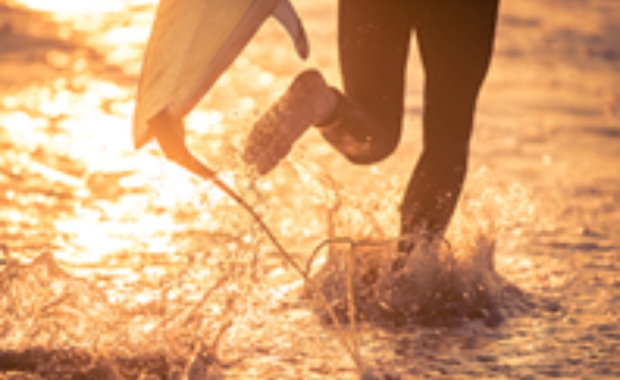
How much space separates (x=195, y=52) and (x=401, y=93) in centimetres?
76

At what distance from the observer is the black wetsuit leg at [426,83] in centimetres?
371

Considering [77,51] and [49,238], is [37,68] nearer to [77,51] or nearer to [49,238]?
[77,51]

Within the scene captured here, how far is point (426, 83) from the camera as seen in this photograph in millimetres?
3814

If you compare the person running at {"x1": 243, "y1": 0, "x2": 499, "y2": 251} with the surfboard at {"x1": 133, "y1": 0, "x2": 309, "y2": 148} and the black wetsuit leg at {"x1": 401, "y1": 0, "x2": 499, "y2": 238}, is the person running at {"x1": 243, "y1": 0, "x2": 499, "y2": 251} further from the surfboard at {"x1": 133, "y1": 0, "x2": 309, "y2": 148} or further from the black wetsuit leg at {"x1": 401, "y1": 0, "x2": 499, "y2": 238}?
the surfboard at {"x1": 133, "y1": 0, "x2": 309, "y2": 148}

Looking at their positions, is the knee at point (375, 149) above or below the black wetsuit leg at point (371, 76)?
below

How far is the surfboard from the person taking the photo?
337 cm

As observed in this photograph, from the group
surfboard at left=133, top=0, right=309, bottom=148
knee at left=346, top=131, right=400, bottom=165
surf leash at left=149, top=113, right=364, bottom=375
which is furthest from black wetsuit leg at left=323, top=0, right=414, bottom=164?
surf leash at left=149, top=113, right=364, bottom=375

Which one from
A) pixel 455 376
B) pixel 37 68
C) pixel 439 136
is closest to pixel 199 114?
pixel 37 68

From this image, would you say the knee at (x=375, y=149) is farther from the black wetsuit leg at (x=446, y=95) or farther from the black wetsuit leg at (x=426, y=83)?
the black wetsuit leg at (x=446, y=95)

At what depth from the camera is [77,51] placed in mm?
8555

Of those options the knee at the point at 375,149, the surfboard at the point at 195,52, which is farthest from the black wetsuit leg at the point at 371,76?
the surfboard at the point at 195,52

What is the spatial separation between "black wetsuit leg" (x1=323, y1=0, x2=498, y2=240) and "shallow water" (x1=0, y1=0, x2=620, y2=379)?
0.25 m

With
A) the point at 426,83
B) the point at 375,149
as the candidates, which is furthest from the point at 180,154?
the point at 426,83

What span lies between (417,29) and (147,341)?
1.24 m
